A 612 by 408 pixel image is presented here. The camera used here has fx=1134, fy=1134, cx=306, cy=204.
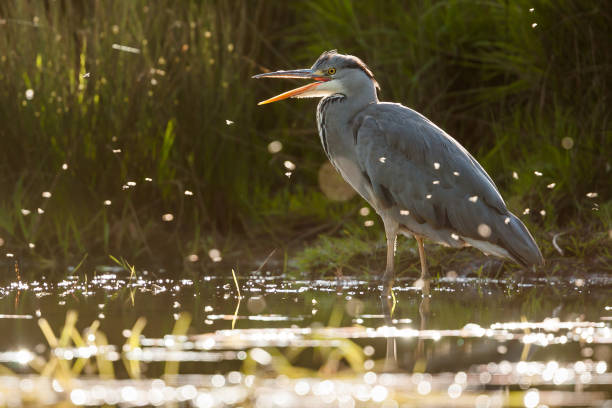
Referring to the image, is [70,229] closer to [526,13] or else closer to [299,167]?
[299,167]

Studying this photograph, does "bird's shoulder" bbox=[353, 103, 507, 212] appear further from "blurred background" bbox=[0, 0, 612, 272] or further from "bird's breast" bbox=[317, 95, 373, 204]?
"blurred background" bbox=[0, 0, 612, 272]

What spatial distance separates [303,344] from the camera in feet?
15.0

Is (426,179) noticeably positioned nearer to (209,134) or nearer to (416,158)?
(416,158)

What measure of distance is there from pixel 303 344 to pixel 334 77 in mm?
3361

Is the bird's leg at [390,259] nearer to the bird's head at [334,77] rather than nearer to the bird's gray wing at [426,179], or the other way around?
the bird's gray wing at [426,179]

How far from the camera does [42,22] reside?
8578 millimetres

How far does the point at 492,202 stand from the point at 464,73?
138 inches

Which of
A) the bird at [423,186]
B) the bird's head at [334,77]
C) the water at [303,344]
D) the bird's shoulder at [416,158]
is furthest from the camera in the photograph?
the bird's head at [334,77]

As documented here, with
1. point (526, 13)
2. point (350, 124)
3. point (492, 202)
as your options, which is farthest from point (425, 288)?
point (526, 13)

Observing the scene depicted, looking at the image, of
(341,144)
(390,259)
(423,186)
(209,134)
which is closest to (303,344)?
(390,259)

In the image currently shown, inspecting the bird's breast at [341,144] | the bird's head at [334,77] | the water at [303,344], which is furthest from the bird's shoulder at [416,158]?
the water at [303,344]

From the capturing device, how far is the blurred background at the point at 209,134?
8.27 metres

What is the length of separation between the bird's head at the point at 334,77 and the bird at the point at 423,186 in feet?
0.76

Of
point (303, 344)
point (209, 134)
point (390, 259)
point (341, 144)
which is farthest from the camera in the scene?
point (209, 134)
